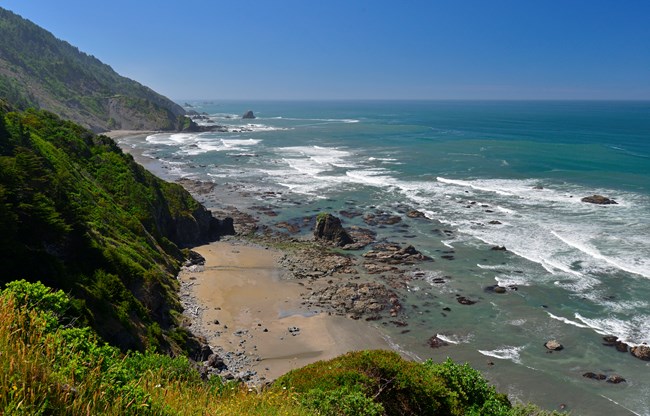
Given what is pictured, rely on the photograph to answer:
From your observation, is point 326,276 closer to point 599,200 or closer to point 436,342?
point 436,342

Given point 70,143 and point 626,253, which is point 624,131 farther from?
point 70,143

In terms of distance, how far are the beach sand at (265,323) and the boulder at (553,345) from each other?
965 centimetres

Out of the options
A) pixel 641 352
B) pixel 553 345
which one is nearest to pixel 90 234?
pixel 553 345

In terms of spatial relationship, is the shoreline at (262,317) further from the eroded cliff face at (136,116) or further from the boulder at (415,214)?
the eroded cliff face at (136,116)

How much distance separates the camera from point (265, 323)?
29219 mm

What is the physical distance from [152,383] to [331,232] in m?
37.8

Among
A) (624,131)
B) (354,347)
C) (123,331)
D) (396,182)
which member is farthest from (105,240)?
(624,131)

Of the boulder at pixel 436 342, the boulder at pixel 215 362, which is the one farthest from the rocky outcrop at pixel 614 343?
the boulder at pixel 215 362

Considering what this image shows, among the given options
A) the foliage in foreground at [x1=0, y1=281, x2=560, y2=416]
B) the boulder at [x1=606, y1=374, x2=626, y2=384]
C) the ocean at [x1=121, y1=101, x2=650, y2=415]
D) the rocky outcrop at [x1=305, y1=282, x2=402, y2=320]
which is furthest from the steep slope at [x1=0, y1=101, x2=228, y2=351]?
the boulder at [x1=606, y1=374, x2=626, y2=384]

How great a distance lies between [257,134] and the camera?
144m

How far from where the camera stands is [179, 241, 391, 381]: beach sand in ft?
84.8

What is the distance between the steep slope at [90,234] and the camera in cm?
1736

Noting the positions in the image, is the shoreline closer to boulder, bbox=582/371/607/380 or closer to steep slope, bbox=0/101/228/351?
steep slope, bbox=0/101/228/351

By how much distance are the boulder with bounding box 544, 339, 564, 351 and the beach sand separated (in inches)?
380
